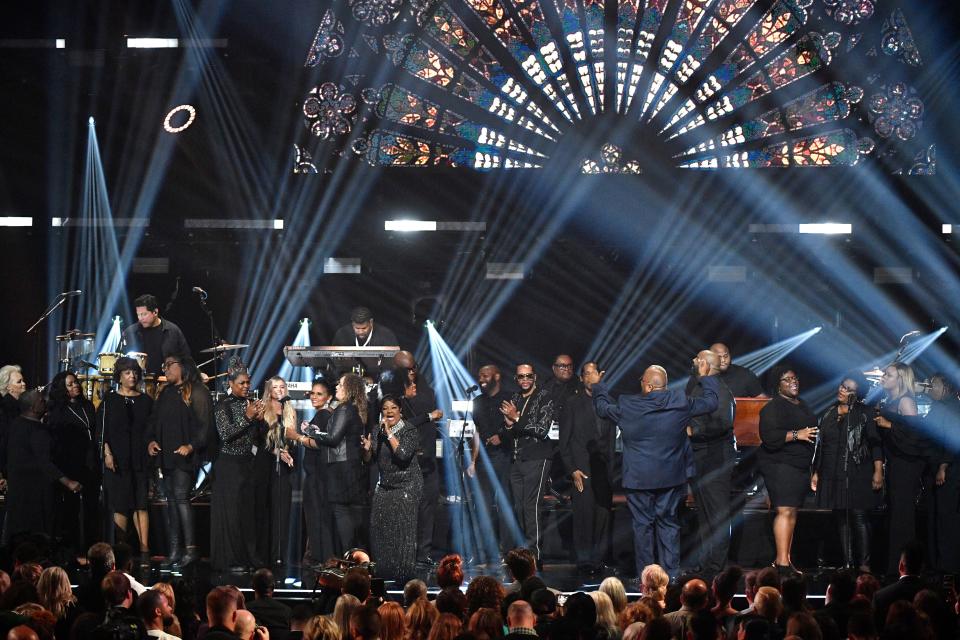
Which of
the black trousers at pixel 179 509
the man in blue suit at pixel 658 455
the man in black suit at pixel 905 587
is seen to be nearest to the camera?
the man in black suit at pixel 905 587

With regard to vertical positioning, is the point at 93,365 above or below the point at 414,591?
above

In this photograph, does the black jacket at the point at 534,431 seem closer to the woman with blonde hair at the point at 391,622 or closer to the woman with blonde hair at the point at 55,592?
the woman with blonde hair at the point at 55,592

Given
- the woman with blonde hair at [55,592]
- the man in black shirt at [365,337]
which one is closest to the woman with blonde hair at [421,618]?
the woman with blonde hair at [55,592]

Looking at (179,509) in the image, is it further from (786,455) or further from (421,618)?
(786,455)

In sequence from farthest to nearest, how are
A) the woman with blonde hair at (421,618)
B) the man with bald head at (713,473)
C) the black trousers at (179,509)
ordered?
the black trousers at (179,509), the man with bald head at (713,473), the woman with blonde hair at (421,618)

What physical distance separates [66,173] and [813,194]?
8.71m

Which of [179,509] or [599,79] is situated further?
[599,79]

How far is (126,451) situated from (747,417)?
5.09 metres

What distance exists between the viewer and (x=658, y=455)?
29.7 feet

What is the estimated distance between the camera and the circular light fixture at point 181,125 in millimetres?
14672

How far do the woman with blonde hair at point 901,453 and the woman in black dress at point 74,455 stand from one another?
637cm

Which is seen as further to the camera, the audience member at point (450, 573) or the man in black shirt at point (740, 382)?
the man in black shirt at point (740, 382)

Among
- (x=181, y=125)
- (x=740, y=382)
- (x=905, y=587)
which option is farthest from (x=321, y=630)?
(x=181, y=125)

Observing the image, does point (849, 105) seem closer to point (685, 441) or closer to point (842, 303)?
point (842, 303)
